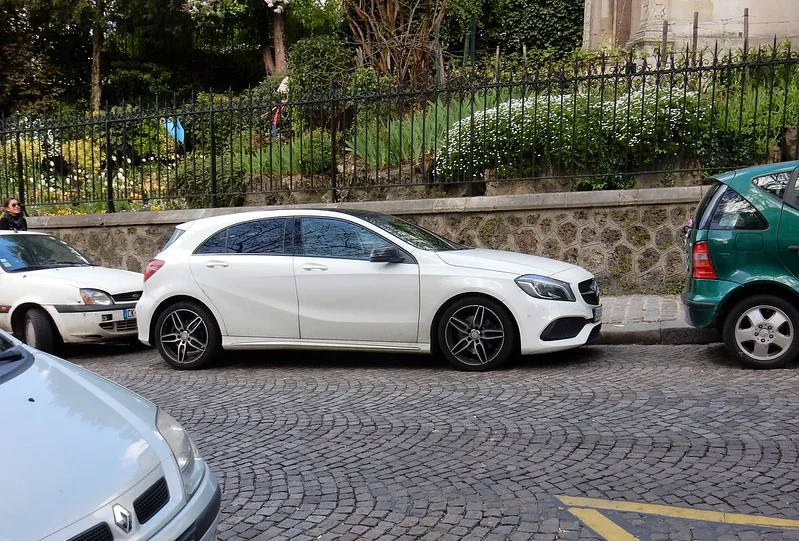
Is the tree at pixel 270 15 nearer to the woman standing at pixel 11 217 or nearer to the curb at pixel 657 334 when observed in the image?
the woman standing at pixel 11 217

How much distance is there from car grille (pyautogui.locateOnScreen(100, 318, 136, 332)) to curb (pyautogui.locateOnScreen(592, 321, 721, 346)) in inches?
199

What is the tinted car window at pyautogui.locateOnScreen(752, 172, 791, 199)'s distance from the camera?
6.80m

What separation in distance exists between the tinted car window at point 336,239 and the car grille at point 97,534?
17.1 ft

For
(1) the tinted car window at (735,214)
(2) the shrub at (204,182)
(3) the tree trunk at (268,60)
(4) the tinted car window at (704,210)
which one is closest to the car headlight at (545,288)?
(4) the tinted car window at (704,210)

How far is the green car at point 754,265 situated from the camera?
21.9 feet

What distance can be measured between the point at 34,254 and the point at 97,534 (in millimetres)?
8262

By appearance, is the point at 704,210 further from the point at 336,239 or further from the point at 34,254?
the point at 34,254

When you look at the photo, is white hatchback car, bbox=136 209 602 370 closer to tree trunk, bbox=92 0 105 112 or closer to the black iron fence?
the black iron fence

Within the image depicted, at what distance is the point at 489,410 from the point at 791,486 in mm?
2168

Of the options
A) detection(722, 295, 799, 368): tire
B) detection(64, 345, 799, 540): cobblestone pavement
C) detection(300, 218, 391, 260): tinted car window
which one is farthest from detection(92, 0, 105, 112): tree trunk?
detection(722, 295, 799, 368): tire

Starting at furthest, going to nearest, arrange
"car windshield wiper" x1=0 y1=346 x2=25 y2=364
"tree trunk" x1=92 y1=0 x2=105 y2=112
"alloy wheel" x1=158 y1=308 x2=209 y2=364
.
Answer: "tree trunk" x1=92 y1=0 x2=105 y2=112, "alloy wheel" x1=158 y1=308 x2=209 y2=364, "car windshield wiper" x1=0 y1=346 x2=25 y2=364

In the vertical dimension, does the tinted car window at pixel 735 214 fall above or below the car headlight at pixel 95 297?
above

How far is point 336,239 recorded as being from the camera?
7.75 meters

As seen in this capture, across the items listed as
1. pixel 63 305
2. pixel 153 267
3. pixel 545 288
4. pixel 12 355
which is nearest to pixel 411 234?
pixel 545 288
